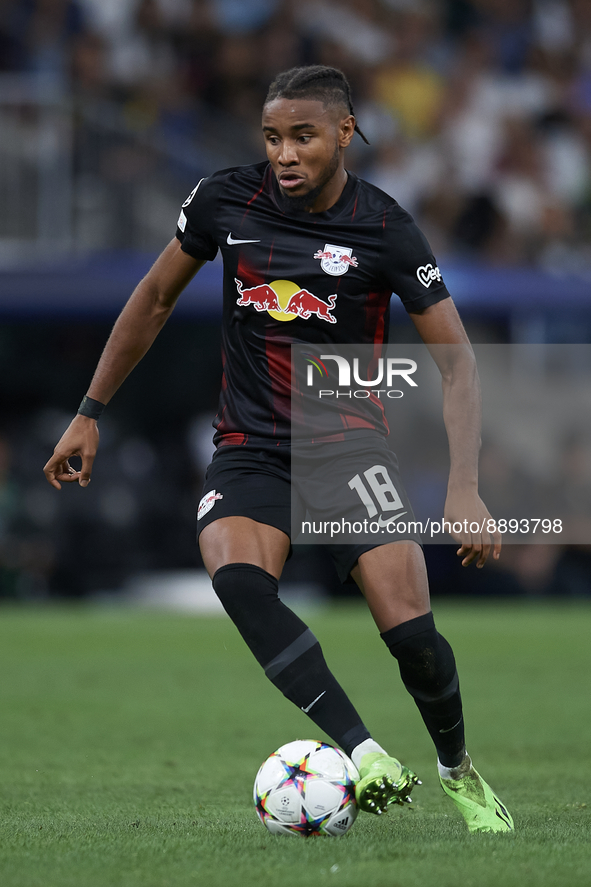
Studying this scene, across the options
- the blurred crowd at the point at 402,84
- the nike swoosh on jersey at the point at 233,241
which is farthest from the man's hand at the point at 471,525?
the blurred crowd at the point at 402,84

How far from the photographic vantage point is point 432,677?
3.92m

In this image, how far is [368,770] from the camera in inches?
141

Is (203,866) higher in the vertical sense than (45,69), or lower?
lower

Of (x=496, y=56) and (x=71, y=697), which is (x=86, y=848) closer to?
(x=71, y=697)

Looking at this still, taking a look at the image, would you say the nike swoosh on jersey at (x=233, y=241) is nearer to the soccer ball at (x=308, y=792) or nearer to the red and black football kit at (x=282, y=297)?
the red and black football kit at (x=282, y=297)

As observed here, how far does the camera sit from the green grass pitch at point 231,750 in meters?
3.28

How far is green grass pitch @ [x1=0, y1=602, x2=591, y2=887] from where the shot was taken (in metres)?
3.28

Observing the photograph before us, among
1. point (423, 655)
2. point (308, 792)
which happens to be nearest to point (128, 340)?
point (423, 655)

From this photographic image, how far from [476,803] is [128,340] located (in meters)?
1.96

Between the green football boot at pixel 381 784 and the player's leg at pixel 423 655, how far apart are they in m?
0.38

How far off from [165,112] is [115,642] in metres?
6.40

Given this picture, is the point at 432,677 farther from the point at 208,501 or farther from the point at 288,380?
the point at 288,380

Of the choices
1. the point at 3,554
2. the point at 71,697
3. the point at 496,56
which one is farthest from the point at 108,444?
the point at 496,56

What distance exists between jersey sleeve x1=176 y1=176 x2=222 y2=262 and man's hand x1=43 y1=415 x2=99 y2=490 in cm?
71
